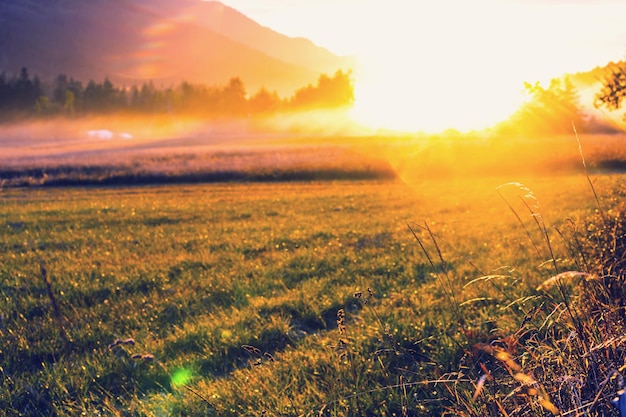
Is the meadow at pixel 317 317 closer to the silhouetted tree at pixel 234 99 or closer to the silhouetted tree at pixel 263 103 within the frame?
the silhouetted tree at pixel 263 103

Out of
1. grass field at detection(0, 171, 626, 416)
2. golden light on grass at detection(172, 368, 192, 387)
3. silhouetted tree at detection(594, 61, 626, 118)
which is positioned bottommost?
golden light on grass at detection(172, 368, 192, 387)

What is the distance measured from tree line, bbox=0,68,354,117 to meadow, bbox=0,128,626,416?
102102 millimetres

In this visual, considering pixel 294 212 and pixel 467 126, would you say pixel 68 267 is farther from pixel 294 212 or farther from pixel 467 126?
pixel 467 126

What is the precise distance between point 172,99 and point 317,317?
126294 millimetres

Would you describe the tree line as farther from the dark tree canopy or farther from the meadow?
the dark tree canopy

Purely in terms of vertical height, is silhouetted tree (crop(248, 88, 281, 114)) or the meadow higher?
silhouetted tree (crop(248, 88, 281, 114))

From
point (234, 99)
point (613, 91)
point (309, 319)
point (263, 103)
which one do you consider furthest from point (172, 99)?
point (309, 319)

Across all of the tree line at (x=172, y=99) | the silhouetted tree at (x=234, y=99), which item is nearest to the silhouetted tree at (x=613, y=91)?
the tree line at (x=172, y=99)

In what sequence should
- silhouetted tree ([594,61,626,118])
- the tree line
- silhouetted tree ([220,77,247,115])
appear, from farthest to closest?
silhouetted tree ([220,77,247,115]) → the tree line → silhouetted tree ([594,61,626,118])

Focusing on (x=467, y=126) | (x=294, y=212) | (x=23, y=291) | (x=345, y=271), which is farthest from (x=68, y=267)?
(x=467, y=126)

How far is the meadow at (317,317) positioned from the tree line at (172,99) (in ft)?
335

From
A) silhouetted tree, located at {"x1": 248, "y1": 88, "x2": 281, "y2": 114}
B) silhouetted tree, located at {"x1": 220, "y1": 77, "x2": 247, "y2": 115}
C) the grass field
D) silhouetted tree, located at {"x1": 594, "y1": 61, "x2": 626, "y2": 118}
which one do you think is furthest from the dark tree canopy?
silhouetted tree, located at {"x1": 220, "y1": 77, "x2": 247, "y2": 115}

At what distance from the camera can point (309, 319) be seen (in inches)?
244

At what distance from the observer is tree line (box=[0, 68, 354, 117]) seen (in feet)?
363
